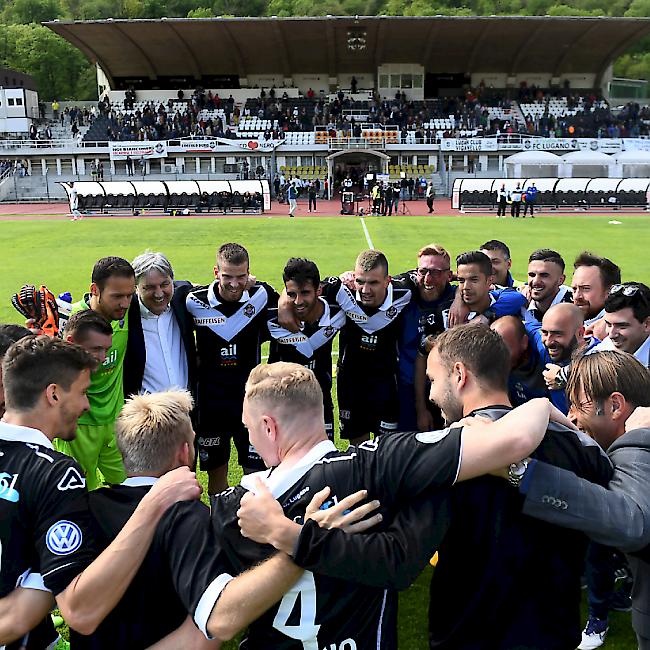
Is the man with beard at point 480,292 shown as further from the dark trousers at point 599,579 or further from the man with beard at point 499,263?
the dark trousers at point 599,579

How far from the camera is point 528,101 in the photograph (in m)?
59.5

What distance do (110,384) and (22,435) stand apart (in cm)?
249

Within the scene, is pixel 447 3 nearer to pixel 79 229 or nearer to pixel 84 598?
pixel 79 229

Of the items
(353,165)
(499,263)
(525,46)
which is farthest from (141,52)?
(499,263)

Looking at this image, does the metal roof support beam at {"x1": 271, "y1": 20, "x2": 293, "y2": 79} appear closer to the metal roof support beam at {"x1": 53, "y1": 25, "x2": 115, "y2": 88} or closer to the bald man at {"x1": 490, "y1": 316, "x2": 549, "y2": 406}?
the metal roof support beam at {"x1": 53, "y1": 25, "x2": 115, "y2": 88}

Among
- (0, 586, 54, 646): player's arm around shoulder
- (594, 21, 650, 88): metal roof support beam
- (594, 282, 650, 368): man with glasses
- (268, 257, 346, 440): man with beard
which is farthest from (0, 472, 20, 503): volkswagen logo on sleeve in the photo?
(594, 21, 650, 88): metal roof support beam

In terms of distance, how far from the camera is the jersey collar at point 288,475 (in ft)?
7.80

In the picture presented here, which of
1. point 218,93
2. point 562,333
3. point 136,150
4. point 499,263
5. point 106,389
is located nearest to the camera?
point 562,333

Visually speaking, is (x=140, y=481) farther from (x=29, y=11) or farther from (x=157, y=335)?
(x=29, y=11)

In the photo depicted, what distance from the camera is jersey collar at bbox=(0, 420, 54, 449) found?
8.57 ft

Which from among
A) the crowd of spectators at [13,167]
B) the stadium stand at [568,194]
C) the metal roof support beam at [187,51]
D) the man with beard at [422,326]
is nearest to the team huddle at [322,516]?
the man with beard at [422,326]

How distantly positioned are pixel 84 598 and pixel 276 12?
10191cm

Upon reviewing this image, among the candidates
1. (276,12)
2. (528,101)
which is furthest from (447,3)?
(528,101)

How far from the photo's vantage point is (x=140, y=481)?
2561 mm
